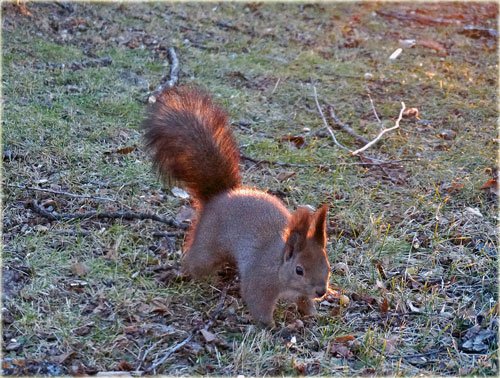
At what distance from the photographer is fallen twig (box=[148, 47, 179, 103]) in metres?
5.05

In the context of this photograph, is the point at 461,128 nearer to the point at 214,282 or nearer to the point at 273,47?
the point at 273,47

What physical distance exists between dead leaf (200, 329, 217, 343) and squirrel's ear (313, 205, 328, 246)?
0.56m

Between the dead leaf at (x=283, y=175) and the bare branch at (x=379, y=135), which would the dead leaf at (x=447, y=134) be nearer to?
the bare branch at (x=379, y=135)

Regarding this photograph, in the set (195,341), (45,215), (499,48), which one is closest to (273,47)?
(499,48)

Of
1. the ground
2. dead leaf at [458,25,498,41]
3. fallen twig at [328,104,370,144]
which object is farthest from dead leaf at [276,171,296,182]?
dead leaf at [458,25,498,41]

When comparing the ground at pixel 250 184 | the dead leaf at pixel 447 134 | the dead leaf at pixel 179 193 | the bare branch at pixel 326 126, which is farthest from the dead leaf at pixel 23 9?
the dead leaf at pixel 447 134

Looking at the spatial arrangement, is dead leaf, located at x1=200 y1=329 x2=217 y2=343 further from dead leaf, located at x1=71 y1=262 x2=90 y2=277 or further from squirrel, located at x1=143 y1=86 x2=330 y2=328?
dead leaf, located at x1=71 y1=262 x2=90 y2=277

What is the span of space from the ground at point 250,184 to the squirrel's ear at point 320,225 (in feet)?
1.20

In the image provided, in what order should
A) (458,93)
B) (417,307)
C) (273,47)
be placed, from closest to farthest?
(417,307), (458,93), (273,47)

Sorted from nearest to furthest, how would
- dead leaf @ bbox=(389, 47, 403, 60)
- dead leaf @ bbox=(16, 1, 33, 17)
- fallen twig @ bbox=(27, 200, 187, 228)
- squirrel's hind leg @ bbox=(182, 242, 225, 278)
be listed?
squirrel's hind leg @ bbox=(182, 242, 225, 278), fallen twig @ bbox=(27, 200, 187, 228), dead leaf @ bbox=(16, 1, 33, 17), dead leaf @ bbox=(389, 47, 403, 60)

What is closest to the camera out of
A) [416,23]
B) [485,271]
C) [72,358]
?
[72,358]

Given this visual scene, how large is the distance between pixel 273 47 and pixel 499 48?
222 cm

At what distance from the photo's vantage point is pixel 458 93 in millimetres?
5785

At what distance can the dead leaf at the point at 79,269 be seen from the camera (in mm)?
3162
